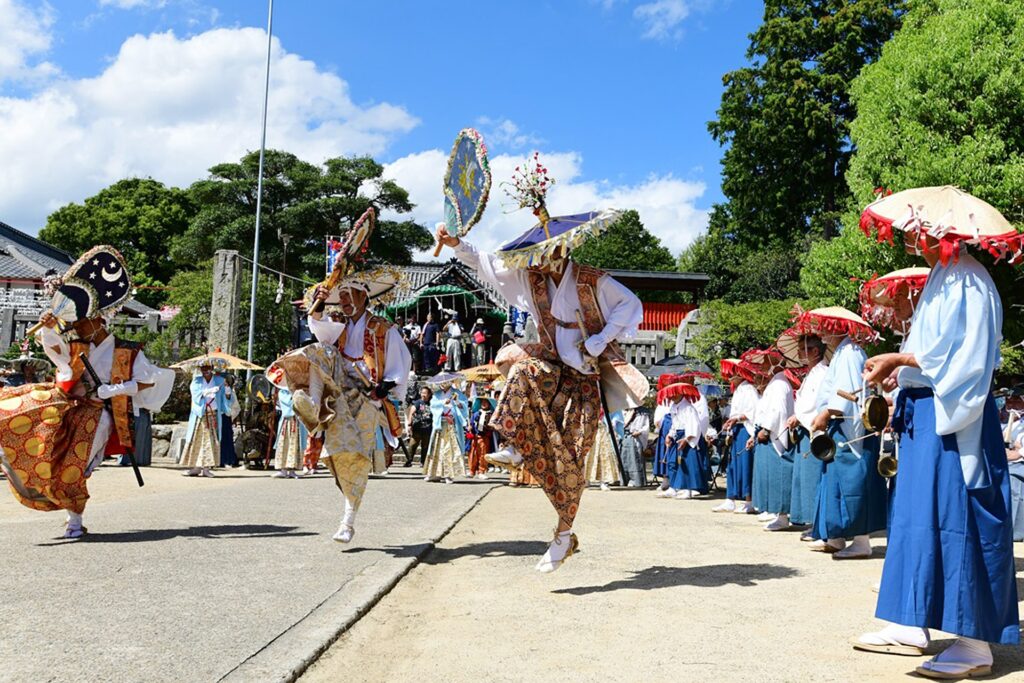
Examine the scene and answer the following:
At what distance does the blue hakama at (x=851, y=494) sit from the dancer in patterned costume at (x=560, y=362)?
242cm

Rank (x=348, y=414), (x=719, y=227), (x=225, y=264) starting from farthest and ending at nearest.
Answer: (x=719, y=227) < (x=225, y=264) < (x=348, y=414)

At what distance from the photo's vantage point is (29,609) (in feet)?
14.5

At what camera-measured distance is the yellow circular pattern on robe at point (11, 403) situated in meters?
7.09

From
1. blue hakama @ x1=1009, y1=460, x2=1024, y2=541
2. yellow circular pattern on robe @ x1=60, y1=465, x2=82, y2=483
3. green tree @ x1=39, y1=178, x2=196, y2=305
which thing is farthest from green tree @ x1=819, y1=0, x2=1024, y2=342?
green tree @ x1=39, y1=178, x2=196, y2=305

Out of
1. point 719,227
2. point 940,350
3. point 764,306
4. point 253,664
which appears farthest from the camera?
point 719,227

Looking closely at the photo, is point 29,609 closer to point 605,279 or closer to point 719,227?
point 605,279

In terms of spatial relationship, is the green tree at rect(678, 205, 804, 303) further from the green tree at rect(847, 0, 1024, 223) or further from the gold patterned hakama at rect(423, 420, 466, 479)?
the gold patterned hakama at rect(423, 420, 466, 479)

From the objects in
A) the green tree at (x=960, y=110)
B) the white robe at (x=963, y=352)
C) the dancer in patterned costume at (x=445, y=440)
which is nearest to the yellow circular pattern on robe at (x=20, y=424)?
the white robe at (x=963, y=352)

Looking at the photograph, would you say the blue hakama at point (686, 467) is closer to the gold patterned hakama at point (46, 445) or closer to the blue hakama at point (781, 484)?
the blue hakama at point (781, 484)

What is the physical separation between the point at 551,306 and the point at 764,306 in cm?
1842

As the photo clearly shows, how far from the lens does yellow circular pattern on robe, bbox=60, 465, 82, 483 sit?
7086 mm

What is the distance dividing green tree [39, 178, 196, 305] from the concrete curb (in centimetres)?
4434

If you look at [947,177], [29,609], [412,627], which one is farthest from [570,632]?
[947,177]

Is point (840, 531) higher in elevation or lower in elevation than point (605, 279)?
lower
